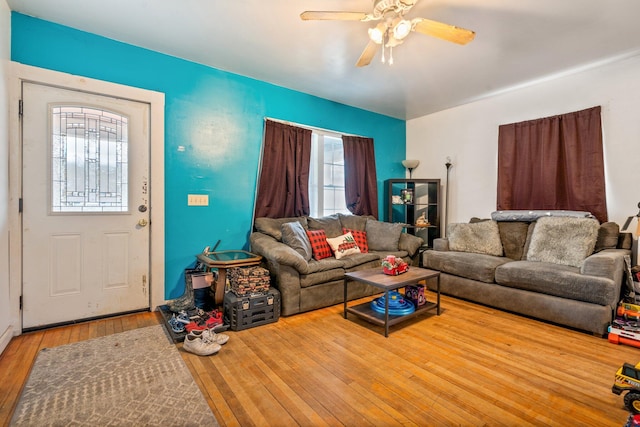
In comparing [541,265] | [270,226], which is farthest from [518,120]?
[270,226]

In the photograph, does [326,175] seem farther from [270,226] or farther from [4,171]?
[4,171]

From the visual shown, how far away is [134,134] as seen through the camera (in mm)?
2865

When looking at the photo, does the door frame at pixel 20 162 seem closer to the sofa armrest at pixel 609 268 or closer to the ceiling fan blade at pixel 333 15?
the ceiling fan blade at pixel 333 15

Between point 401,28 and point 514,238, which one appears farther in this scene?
point 514,238

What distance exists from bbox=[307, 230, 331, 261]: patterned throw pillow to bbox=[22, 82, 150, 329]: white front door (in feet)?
5.57

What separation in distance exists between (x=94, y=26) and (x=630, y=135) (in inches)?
205

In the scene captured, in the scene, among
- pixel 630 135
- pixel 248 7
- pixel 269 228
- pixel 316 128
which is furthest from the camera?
pixel 316 128

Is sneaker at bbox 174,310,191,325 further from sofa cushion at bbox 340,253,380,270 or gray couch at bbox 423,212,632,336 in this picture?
gray couch at bbox 423,212,632,336

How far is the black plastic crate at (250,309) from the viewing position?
2.57 meters

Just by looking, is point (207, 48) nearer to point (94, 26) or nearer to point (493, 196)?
point (94, 26)

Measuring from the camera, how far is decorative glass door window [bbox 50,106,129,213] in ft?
8.36

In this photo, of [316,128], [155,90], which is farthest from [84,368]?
[316,128]

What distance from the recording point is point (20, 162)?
2.38 m

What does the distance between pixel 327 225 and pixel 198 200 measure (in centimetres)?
159
